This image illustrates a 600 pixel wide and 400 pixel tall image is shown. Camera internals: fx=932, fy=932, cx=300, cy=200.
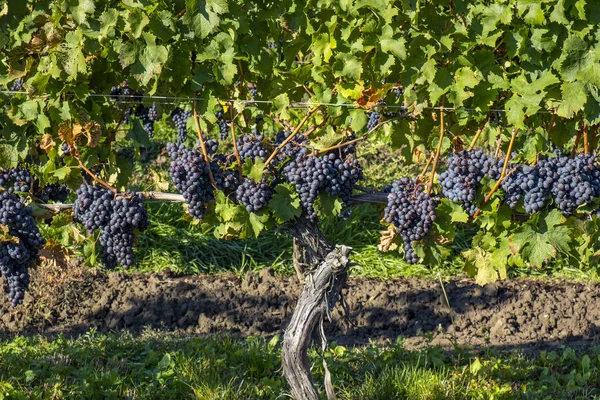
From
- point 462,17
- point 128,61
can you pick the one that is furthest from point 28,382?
point 462,17

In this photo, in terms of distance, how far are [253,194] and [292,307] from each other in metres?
2.44

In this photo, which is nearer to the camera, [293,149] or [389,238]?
[293,149]

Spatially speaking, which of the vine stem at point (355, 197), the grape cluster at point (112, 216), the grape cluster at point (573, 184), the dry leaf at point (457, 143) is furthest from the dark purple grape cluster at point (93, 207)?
the grape cluster at point (573, 184)

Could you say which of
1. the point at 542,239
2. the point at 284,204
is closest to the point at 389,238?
the point at 284,204

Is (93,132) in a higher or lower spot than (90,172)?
higher

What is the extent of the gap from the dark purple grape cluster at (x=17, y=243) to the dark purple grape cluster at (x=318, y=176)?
1161 millimetres

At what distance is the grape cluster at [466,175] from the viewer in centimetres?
386

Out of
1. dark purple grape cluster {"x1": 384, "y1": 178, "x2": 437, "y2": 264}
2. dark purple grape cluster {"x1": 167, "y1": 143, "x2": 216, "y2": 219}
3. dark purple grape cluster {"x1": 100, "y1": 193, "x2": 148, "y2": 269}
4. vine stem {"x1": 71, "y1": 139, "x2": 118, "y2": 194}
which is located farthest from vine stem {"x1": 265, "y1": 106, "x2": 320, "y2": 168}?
vine stem {"x1": 71, "y1": 139, "x2": 118, "y2": 194}

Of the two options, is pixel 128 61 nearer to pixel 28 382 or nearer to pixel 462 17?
pixel 462 17

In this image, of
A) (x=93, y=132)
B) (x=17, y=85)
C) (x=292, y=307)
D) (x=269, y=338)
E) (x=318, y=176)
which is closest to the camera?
(x=318, y=176)

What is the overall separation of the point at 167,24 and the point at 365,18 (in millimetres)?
789

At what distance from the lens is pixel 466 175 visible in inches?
152

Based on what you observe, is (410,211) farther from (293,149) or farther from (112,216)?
(112,216)

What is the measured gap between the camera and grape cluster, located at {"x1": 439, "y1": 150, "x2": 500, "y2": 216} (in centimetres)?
386
